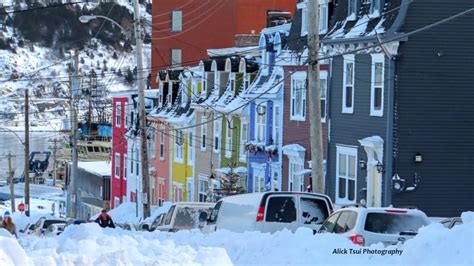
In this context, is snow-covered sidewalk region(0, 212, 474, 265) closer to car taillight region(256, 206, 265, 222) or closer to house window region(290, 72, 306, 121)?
car taillight region(256, 206, 265, 222)

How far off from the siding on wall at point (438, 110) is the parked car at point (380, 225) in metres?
14.3

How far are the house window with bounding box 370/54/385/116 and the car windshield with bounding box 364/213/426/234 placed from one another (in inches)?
591

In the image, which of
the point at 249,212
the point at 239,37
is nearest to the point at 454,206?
the point at 249,212

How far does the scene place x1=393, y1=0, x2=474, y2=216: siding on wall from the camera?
33.3m

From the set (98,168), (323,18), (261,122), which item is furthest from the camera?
(98,168)

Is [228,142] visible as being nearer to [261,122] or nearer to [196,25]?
[261,122]

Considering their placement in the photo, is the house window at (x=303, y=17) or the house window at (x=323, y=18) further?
the house window at (x=303, y=17)

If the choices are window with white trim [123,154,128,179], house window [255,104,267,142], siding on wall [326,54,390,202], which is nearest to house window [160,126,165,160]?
window with white trim [123,154,128,179]

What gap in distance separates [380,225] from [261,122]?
27.2 m

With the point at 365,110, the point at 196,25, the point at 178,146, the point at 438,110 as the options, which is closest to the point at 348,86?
the point at 365,110

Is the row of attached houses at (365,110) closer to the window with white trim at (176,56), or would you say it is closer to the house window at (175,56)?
the window with white trim at (176,56)

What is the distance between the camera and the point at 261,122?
1801 inches

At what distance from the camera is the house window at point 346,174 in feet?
119

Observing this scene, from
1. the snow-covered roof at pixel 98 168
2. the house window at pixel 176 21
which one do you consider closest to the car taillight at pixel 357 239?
the snow-covered roof at pixel 98 168
